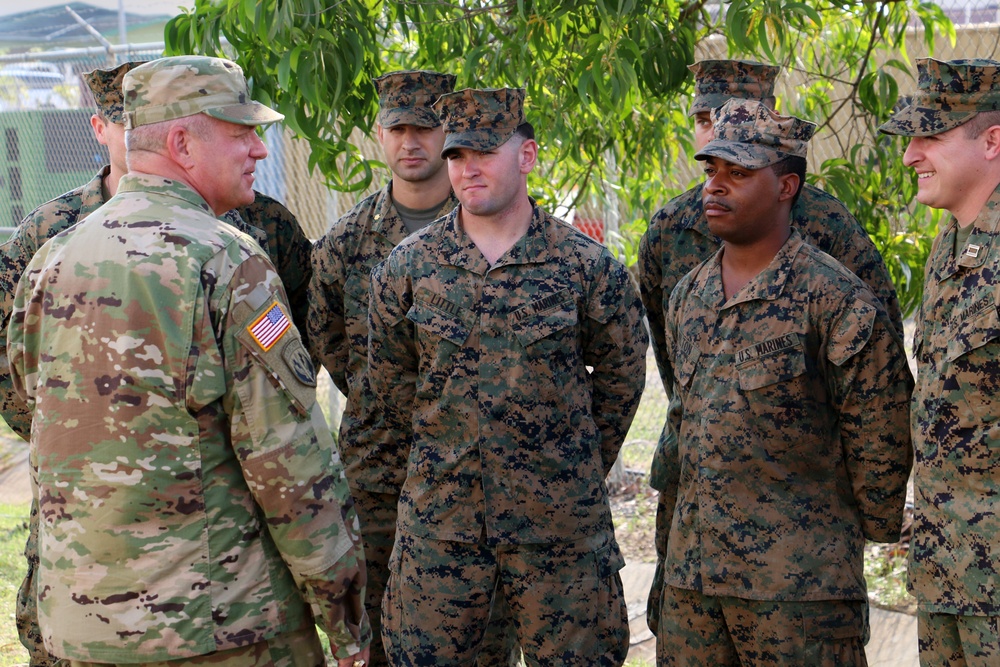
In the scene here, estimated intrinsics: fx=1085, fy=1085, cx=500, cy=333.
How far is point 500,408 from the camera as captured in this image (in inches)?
132

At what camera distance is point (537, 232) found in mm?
3512

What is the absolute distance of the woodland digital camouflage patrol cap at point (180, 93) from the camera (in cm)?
252

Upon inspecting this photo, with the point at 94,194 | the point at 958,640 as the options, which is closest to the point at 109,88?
the point at 94,194

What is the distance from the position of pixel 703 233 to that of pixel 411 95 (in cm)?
123

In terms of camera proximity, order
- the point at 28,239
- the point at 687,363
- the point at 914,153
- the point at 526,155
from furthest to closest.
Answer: the point at 28,239, the point at 526,155, the point at 687,363, the point at 914,153

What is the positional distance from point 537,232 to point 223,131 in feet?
3.98

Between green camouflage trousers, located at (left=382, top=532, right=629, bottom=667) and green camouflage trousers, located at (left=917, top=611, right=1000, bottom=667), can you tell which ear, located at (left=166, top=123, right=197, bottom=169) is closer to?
green camouflage trousers, located at (left=382, top=532, right=629, bottom=667)

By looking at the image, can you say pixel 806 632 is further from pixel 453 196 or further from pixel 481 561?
pixel 453 196

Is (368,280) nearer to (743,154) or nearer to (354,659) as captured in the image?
(743,154)

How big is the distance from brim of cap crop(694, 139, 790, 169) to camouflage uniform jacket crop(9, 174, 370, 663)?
4.53 feet

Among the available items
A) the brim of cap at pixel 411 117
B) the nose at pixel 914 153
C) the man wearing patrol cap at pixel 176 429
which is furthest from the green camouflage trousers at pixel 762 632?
the brim of cap at pixel 411 117

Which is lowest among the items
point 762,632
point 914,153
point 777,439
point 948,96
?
point 762,632

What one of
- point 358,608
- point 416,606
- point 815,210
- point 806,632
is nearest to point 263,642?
point 358,608

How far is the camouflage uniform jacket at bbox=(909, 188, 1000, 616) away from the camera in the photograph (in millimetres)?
2604
